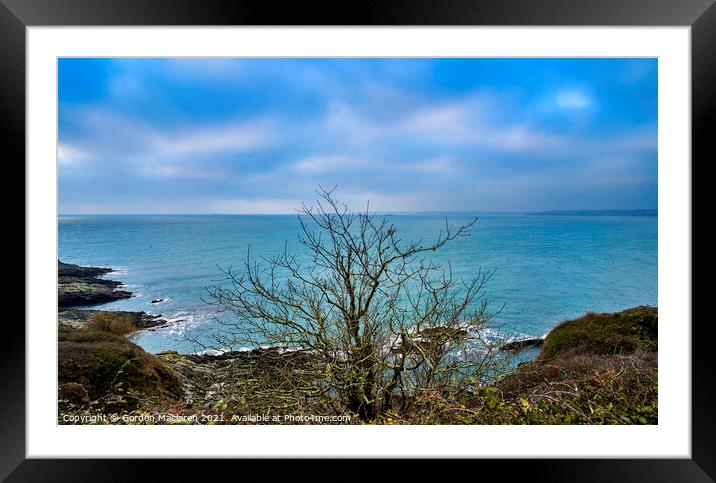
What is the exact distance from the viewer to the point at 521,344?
2.21 metres

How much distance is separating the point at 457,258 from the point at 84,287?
2431 millimetres

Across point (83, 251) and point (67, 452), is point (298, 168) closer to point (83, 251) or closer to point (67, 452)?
point (83, 251)

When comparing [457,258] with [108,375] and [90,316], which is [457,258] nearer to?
[108,375]

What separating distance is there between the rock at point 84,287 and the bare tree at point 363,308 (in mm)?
672

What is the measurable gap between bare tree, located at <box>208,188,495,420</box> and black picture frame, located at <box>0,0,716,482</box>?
67 centimetres

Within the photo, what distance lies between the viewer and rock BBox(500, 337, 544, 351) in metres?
2.19

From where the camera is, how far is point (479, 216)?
2.15 meters

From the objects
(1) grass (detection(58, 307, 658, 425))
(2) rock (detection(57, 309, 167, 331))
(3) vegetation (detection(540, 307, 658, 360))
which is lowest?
(1) grass (detection(58, 307, 658, 425))

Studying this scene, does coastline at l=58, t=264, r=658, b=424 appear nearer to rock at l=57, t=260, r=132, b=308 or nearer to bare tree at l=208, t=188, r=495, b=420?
rock at l=57, t=260, r=132, b=308

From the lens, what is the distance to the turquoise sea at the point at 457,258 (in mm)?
2090

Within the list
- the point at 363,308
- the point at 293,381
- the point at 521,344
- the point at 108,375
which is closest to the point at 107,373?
the point at 108,375

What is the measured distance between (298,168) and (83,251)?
4.61 feet

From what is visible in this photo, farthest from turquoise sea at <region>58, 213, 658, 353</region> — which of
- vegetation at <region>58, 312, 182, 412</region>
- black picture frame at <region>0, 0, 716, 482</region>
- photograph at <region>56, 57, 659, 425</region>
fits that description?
black picture frame at <region>0, 0, 716, 482</region>
